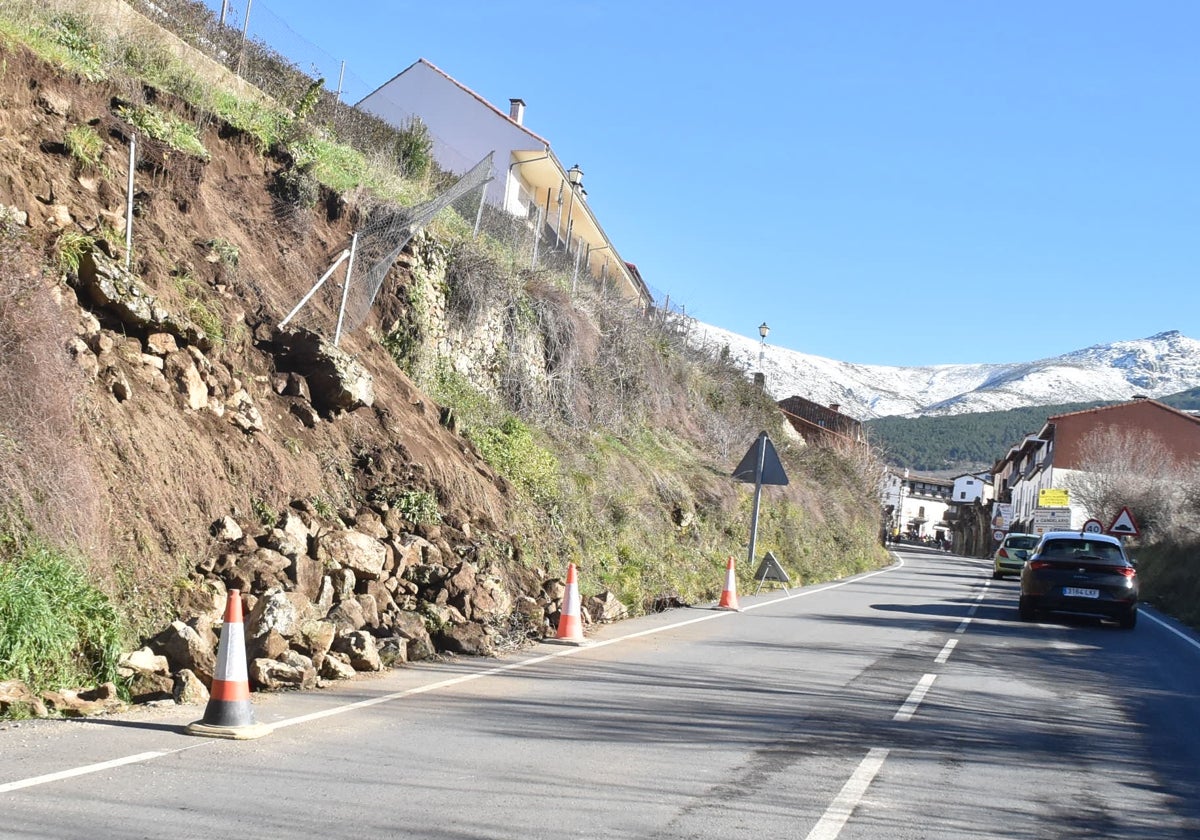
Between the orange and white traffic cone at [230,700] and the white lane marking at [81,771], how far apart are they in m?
0.47

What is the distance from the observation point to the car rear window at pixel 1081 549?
18.4 m

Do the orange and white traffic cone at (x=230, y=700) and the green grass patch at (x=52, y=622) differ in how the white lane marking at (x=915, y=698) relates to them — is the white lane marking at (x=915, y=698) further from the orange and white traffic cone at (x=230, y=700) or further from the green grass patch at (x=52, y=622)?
the green grass patch at (x=52, y=622)

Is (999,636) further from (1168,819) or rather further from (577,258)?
(577,258)

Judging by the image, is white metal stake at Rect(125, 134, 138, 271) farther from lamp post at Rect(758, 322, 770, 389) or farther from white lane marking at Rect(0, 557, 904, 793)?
lamp post at Rect(758, 322, 770, 389)

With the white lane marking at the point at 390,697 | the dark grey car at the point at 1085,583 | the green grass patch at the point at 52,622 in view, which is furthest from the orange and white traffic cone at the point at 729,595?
the green grass patch at the point at 52,622

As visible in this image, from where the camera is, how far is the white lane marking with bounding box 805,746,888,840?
554cm

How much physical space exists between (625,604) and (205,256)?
7403 mm

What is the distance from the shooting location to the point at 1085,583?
1812cm

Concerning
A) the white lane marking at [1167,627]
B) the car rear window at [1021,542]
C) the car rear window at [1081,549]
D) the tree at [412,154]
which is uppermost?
the tree at [412,154]

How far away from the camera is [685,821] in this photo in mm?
5535

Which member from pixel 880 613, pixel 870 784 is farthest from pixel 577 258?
pixel 870 784

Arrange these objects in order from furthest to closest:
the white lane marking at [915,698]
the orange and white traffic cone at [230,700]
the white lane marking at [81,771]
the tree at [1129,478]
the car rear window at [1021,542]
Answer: the tree at [1129,478], the car rear window at [1021,542], the white lane marking at [915,698], the orange and white traffic cone at [230,700], the white lane marking at [81,771]

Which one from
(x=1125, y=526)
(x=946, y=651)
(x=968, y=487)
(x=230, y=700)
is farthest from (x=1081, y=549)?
(x=968, y=487)

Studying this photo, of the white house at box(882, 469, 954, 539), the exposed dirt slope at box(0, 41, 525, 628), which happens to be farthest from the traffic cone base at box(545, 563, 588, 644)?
the white house at box(882, 469, 954, 539)
